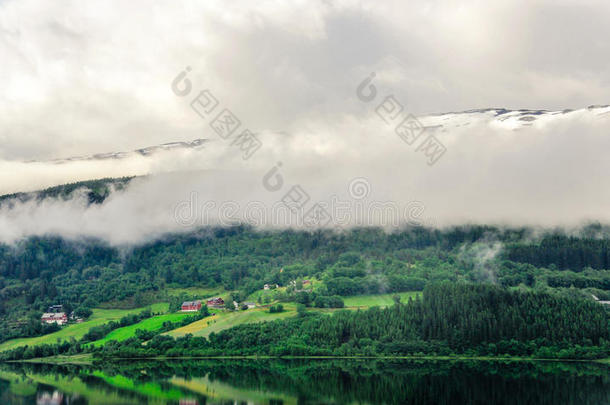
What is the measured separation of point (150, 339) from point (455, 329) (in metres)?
65.6

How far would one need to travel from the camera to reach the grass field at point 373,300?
156m

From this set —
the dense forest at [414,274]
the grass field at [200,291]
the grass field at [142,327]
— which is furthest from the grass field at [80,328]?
the grass field at [200,291]

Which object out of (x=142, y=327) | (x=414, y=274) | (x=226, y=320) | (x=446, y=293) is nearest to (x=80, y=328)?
(x=142, y=327)

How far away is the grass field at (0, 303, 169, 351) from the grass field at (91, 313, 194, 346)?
788 cm

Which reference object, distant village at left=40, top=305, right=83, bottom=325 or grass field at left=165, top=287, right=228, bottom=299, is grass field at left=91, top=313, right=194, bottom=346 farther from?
grass field at left=165, top=287, right=228, bottom=299

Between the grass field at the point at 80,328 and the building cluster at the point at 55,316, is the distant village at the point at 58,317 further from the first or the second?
the grass field at the point at 80,328

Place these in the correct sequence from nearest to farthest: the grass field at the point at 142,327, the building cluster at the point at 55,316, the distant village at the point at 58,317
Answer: the grass field at the point at 142,327 → the distant village at the point at 58,317 → the building cluster at the point at 55,316

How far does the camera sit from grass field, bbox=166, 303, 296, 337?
144000 millimetres

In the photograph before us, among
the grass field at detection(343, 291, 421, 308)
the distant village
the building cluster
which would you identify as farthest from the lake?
the building cluster

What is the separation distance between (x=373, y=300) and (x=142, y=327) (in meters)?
55.9

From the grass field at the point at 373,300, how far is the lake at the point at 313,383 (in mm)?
33470

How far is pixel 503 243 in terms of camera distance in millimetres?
187750

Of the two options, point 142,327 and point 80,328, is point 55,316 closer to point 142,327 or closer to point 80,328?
point 80,328

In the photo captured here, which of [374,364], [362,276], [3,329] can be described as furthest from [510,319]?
[3,329]
